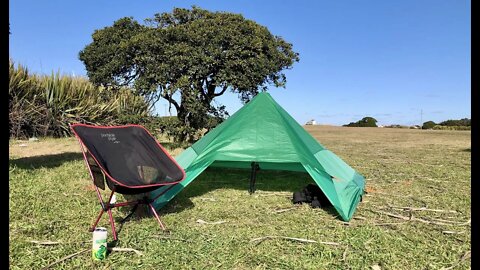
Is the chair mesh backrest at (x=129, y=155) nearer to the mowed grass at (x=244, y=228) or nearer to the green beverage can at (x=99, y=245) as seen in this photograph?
the mowed grass at (x=244, y=228)

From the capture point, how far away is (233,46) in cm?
910

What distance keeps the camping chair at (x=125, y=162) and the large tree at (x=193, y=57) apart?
4.89 m

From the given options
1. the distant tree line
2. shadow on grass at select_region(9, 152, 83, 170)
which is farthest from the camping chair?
the distant tree line

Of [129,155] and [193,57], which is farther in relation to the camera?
[193,57]

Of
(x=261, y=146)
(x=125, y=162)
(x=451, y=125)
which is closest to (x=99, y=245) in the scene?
(x=125, y=162)

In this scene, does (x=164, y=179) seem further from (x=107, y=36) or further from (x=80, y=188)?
(x=107, y=36)

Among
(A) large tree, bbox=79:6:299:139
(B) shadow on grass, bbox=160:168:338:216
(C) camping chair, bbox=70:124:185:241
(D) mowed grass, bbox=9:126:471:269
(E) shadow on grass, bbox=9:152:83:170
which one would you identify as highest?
(A) large tree, bbox=79:6:299:139

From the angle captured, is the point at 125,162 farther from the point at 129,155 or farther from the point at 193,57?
the point at 193,57

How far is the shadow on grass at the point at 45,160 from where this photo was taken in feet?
22.5

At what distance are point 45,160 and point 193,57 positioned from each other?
4102 millimetres

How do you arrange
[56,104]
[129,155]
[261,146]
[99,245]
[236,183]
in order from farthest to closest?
1. [56,104]
2. [236,183]
3. [261,146]
4. [129,155]
5. [99,245]

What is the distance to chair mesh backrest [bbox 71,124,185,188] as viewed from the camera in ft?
12.2

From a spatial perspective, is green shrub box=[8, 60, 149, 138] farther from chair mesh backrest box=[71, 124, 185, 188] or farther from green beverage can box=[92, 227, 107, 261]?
green beverage can box=[92, 227, 107, 261]

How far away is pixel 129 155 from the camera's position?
4145mm
